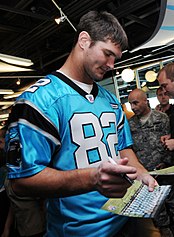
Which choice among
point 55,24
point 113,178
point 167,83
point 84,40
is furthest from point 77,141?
point 55,24

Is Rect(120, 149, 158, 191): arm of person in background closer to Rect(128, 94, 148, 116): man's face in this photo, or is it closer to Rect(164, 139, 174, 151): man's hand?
Rect(164, 139, 174, 151): man's hand

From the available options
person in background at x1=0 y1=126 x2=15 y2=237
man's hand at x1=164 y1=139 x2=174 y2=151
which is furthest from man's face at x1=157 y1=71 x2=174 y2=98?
person in background at x1=0 y1=126 x2=15 y2=237

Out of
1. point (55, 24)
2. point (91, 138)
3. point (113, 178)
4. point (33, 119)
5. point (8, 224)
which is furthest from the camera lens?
point (55, 24)

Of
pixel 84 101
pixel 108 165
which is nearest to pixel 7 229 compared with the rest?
pixel 84 101

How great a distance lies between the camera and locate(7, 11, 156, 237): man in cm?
85

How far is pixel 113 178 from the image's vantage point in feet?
2.36

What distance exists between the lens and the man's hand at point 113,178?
698 millimetres

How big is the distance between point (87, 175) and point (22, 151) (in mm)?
261

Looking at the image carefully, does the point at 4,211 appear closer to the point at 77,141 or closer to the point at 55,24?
the point at 77,141

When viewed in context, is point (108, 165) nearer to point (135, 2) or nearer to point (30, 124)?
point (30, 124)

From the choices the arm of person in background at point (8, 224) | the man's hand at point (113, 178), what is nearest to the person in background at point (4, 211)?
the arm of person in background at point (8, 224)

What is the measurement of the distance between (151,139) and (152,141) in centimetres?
3

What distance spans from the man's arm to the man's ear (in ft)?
2.18

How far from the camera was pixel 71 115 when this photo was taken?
1.04 m
